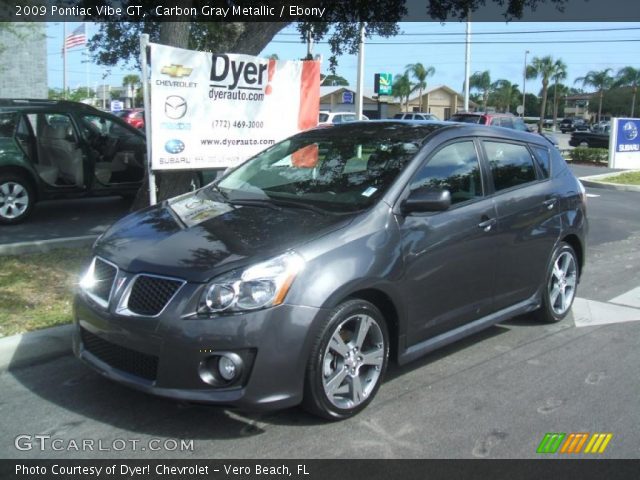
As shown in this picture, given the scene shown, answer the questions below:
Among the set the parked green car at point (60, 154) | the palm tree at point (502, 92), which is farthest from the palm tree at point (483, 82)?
the parked green car at point (60, 154)

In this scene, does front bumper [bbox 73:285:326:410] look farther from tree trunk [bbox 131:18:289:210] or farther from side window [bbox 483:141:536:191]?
tree trunk [bbox 131:18:289:210]

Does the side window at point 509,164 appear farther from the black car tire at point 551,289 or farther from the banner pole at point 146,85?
the banner pole at point 146,85

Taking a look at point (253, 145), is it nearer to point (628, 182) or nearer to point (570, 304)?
point (570, 304)

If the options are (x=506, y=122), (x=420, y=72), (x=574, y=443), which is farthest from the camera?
(x=420, y=72)

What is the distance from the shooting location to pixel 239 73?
23.3ft

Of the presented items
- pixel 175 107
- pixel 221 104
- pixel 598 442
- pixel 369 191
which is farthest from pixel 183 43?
pixel 598 442

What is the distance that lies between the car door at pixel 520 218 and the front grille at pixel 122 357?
8.57 ft

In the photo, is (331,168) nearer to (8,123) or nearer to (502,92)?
(8,123)

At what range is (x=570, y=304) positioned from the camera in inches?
231

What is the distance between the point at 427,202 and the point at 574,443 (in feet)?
5.23

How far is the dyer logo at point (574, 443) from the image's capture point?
11.5ft

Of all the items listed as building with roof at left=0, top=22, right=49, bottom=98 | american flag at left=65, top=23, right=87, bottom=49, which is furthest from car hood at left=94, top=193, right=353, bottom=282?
Answer: american flag at left=65, top=23, right=87, bottom=49

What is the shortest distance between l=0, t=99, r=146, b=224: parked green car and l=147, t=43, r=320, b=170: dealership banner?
3225 mm
